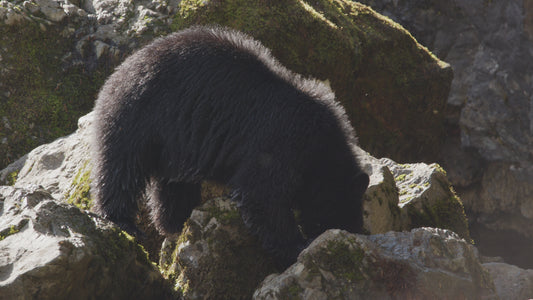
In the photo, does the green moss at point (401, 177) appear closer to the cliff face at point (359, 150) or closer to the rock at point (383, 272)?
the cliff face at point (359, 150)

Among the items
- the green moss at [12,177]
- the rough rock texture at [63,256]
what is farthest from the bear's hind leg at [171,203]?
the green moss at [12,177]

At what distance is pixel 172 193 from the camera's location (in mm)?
4672

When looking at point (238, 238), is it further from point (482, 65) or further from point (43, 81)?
point (482, 65)

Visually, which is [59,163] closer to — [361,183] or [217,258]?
[217,258]

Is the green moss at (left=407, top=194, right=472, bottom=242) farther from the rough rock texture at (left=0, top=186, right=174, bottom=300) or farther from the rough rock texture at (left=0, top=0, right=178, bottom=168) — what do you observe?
the rough rock texture at (left=0, top=0, right=178, bottom=168)

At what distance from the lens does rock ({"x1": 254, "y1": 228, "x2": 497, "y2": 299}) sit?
313 centimetres

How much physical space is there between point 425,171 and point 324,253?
225 cm

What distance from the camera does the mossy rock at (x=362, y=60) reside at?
6.24m

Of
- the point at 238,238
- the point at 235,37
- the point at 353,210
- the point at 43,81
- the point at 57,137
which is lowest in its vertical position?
the point at 57,137

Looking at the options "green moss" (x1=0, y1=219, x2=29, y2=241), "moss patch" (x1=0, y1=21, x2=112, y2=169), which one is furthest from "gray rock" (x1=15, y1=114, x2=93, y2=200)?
"green moss" (x1=0, y1=219, x2=29, y2=241)

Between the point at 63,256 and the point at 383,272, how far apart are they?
6.23ft

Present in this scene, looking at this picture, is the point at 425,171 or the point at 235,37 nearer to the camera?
the point at 235,37

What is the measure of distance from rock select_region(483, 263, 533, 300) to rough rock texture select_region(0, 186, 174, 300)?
153 inches

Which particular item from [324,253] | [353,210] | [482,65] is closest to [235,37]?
[353,210]
